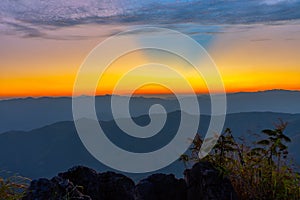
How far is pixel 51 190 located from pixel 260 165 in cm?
402

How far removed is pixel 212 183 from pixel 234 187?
25.3 inches

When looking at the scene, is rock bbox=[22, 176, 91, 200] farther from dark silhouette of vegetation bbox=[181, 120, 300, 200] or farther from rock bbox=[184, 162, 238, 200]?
dark silhouette of vegetation bbox=[181, 120, 300, 200]

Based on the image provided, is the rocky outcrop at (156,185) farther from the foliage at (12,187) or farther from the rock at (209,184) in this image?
the foliage at (12,187)

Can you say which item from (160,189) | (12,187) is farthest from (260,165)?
(12,187)

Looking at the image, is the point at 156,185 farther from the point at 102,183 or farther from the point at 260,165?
the point at 260,165

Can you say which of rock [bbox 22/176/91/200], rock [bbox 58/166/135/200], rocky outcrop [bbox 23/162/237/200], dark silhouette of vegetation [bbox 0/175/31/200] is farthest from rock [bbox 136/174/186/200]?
dark silhouette of vegetation [bbox 0/175/31/200]

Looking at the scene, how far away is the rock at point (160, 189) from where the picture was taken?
8359 millimetres

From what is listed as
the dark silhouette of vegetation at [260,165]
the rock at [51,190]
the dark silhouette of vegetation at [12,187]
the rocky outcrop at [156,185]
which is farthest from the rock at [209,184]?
the dark silhouette of vegetation at [12,187]

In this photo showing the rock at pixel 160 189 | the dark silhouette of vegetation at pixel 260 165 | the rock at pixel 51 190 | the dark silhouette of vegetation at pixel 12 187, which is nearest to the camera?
the rock at pixel 51 190

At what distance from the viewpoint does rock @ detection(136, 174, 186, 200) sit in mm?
8359

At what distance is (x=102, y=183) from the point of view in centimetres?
820

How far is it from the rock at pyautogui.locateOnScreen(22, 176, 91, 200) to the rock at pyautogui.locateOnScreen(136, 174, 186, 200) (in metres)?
1.90

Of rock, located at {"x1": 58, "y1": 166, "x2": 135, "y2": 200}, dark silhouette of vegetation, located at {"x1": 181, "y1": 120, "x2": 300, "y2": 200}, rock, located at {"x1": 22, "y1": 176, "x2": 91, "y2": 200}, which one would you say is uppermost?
dark silhouette of vegetation, located at {"x1": 181, "y1": 120, "x2": 300, "y2": 200}

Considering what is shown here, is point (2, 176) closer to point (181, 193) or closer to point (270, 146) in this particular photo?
point (181, 193)
